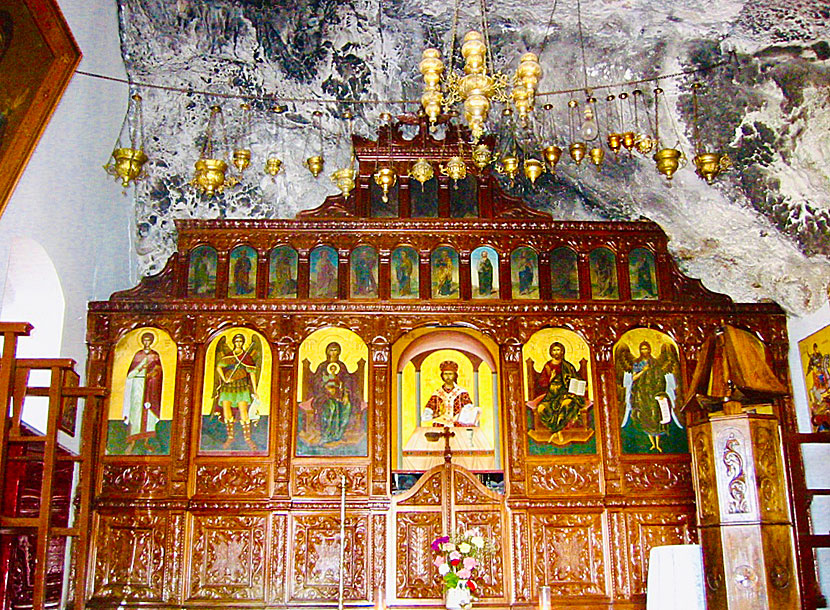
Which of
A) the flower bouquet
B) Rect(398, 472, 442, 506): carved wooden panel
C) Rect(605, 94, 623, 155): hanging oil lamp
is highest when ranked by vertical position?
Rect(605, 94, 623, 155): hanging oil lamp

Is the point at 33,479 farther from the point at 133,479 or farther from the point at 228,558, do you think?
the point at 228,558

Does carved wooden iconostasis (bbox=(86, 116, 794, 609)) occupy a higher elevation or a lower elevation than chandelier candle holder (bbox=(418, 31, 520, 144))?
lower

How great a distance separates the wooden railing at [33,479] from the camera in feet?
20.0

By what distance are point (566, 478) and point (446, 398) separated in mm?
1922

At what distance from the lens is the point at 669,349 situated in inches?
383

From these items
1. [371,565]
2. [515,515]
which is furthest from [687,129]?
[371,565]

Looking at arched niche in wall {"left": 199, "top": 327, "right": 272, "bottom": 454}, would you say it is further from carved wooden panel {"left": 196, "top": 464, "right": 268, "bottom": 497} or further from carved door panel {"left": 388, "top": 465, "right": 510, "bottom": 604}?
carved door panel {"left": 388, "top": 465, "right": 510, "bottom": 604}

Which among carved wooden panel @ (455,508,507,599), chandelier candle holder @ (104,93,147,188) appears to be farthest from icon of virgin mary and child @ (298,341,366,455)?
chandelier candle holder @ (104,93,147,188)

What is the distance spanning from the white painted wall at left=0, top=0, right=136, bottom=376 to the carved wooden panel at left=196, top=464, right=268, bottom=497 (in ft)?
5.44

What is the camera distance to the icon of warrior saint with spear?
935 cm

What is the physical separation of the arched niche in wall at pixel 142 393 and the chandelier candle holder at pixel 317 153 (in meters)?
2.31

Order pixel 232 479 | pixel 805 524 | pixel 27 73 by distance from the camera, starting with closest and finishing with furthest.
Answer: pixel 27 73
pixel 805 524
pixel 232 479

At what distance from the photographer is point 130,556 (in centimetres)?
894

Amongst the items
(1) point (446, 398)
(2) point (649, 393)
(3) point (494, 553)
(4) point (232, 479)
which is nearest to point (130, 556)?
(4) point (232, 479)
